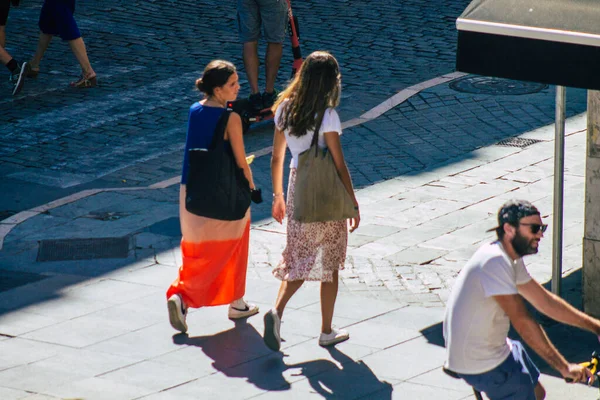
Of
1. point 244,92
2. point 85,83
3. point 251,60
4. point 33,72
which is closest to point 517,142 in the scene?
point 251,60

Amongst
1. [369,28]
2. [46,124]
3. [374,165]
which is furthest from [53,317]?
[369,28]

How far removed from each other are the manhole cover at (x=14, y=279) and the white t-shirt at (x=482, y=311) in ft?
14.5

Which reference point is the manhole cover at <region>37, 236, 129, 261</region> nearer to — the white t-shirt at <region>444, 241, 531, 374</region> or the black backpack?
the black backpack

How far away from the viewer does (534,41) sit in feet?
22.5

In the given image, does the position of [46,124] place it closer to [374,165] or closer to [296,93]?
[374,165]

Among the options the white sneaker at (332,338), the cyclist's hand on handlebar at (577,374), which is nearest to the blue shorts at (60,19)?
the white sneaker at (332,338)

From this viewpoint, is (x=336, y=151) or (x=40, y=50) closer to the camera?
(x=336, y=151)

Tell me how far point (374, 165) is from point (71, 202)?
3042 mm

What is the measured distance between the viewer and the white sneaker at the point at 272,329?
7.24 metres

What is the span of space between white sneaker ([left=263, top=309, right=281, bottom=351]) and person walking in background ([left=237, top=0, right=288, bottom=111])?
5.82 metres

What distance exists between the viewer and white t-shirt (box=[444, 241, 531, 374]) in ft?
17.3

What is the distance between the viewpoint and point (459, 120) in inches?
518

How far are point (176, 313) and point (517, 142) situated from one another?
587 cm

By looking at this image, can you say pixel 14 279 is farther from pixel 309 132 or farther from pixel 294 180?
pixel 309 132
